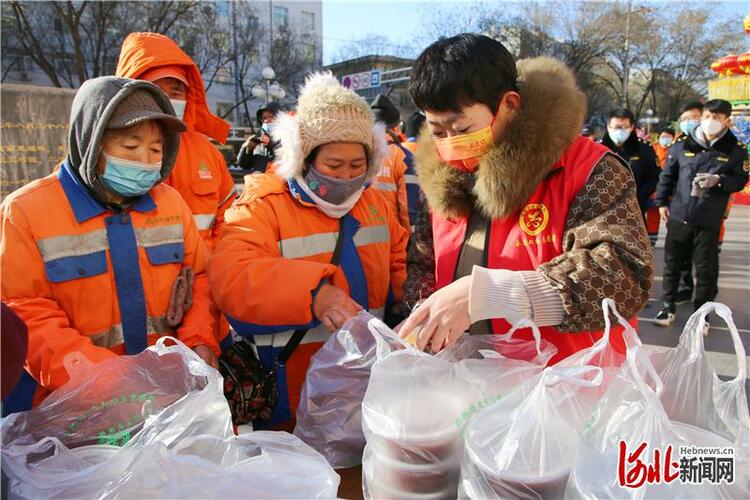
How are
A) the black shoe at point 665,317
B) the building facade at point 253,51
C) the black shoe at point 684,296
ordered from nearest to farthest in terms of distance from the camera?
the black shoe at point 665,317 < the black shoe at point 684,296 < the building facade at point 253,51

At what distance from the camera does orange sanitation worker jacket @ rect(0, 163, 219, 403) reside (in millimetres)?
1507

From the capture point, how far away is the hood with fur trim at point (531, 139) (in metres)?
1.35

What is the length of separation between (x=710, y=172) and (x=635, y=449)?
4.90m

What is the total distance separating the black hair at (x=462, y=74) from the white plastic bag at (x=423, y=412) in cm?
64

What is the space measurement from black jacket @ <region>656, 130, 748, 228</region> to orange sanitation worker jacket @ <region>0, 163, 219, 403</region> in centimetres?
458

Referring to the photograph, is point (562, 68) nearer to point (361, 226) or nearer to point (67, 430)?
point (361, 226)

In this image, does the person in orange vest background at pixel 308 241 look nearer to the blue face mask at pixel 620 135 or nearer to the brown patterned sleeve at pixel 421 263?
the brown patterned sleeve at pixel 421 263

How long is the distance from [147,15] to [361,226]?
2179 centimetres

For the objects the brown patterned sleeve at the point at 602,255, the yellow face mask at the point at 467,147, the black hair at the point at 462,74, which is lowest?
the brown patterned sleeve at the point at 602,255

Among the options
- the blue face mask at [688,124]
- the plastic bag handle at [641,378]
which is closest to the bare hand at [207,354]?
the plastic bag handle at [641,378]

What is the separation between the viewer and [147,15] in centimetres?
2016

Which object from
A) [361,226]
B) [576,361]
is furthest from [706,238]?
[576,361]

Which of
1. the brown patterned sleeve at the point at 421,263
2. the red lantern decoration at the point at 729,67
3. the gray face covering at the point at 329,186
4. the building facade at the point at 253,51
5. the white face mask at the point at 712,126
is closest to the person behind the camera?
the brown patterned sleeve at the point at 421,263

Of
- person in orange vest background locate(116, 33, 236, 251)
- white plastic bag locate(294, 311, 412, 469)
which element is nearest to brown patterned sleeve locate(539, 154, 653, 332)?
white plastic bag locate(294, 311, 412, 469)
